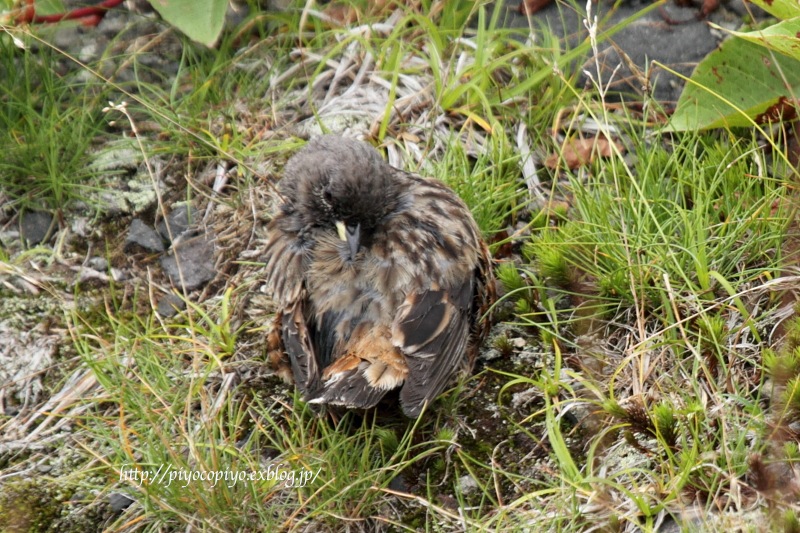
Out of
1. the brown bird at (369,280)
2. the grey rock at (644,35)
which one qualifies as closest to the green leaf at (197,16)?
the brown bird at (369,280)

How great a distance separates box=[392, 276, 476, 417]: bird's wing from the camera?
A: 14.1ft

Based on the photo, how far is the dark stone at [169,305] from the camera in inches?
212

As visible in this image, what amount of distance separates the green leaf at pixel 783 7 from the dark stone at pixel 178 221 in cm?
317

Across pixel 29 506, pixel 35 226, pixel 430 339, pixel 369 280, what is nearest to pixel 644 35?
pixel 369 280

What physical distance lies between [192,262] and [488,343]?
174cm

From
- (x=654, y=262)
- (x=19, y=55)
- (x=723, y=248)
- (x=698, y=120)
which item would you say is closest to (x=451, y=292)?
(x=654, y=262)

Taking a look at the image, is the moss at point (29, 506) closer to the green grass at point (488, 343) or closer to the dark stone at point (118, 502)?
the green grass at point (488, 343)

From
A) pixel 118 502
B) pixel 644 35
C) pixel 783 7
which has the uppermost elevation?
pixel 783 7

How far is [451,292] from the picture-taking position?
4.72 meters

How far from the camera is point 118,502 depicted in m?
4.45

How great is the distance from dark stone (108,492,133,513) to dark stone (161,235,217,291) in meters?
1.32

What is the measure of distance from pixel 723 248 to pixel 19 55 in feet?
13.3

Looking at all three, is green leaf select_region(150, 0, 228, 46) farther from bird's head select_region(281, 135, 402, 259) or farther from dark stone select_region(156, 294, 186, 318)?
dark stone select_region(156, 294, 186, 318)

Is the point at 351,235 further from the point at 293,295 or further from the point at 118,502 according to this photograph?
the point at 118,502
